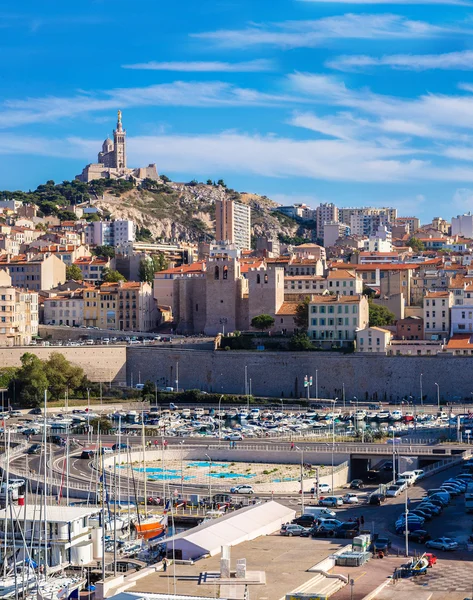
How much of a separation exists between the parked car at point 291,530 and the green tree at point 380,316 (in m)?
40.7

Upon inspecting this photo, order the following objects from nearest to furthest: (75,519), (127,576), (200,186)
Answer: (127,576), (75,519), (200,186)

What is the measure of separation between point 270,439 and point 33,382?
16.8 m

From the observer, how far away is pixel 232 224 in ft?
430

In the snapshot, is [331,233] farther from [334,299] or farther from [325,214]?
[334,299]

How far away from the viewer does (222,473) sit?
4375cm

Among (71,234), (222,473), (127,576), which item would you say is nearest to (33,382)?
(222,473)

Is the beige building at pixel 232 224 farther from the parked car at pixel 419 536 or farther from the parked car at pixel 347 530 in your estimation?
the parked car at pixel 419 536

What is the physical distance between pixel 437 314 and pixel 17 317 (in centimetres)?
2568

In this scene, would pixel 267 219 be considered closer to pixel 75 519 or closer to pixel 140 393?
pixel 140 393

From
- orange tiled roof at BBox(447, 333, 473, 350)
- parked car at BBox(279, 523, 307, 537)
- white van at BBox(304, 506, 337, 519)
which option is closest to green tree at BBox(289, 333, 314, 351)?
orange tiled roof at BBox(447, 333, 473, 350)

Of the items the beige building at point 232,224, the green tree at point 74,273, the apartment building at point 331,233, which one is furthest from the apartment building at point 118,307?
the apartment building at point 331,233

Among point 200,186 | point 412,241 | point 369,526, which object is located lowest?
point 369,526

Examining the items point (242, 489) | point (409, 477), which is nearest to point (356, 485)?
point (409, 477)

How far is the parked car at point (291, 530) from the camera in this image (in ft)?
102
